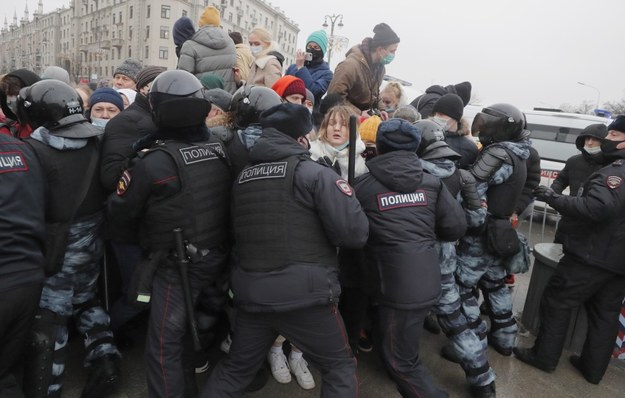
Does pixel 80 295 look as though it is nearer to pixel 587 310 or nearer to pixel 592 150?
pixel 587 310

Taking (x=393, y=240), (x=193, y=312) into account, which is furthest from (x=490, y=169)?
(x=193, y=312)

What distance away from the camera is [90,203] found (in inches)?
105

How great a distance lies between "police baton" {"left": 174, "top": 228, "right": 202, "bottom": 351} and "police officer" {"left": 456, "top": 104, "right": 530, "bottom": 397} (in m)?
2.19

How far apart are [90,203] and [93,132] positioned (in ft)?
1.53

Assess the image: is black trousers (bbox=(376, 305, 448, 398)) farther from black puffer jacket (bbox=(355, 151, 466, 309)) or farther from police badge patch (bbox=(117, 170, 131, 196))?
police badge patch (bbox=(117, 170, 131, 196))

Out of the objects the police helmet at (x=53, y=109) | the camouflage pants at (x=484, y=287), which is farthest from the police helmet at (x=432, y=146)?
the police helmet at (x=53, y=109)

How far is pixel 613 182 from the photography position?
319 cm

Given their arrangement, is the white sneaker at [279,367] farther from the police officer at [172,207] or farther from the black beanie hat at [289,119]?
the black beanie hat at [289,119]

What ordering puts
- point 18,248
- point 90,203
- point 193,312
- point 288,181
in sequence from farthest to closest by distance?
point 90,203, point 193,312, point 288,181, point 18,248

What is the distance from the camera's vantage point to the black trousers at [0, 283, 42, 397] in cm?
195

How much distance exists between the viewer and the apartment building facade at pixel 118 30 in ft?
176

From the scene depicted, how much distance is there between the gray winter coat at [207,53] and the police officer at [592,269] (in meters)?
3.62

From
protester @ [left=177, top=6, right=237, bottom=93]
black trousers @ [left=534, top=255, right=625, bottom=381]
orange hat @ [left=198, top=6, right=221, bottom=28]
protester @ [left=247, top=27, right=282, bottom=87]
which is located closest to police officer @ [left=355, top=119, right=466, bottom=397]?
black trousers @ [left=534, top=255, right=625, bottom=381]

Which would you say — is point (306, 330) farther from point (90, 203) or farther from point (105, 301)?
point (105, 301)
